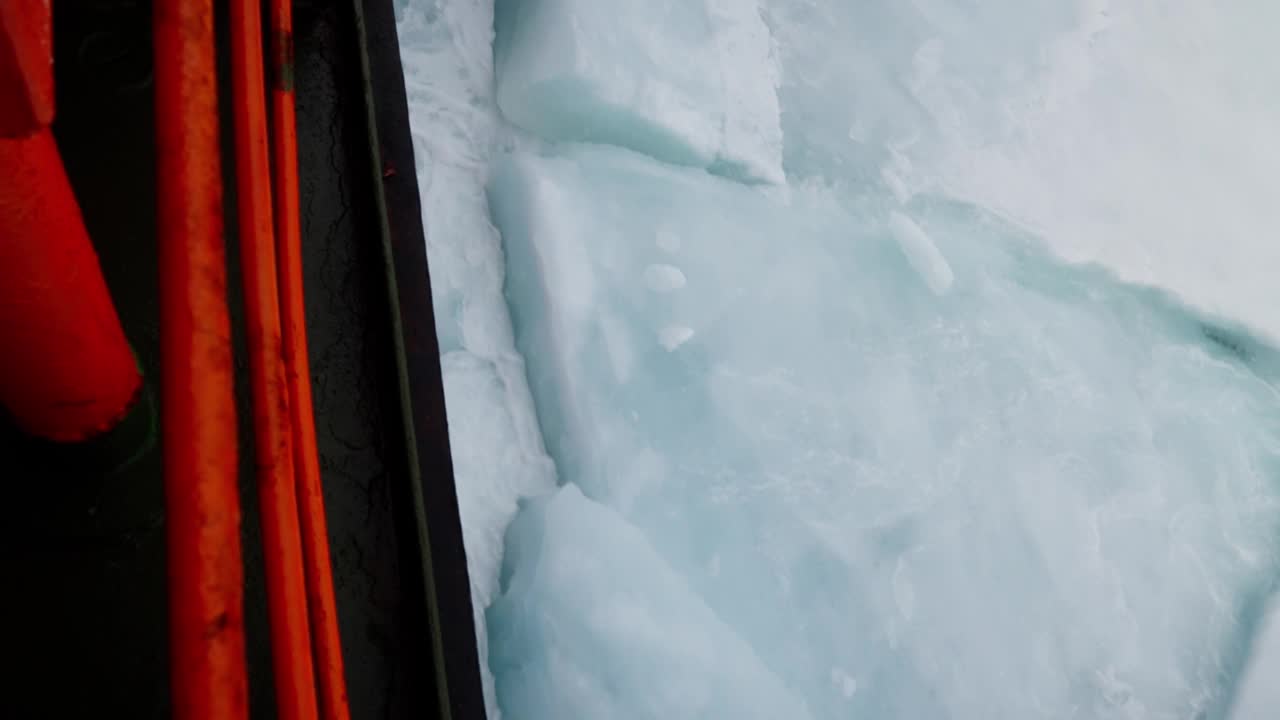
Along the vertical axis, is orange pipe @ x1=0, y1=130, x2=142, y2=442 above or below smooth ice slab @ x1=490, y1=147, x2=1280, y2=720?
above

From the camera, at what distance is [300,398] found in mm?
1061

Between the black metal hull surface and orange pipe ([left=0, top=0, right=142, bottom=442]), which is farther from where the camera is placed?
the black metal hull surface

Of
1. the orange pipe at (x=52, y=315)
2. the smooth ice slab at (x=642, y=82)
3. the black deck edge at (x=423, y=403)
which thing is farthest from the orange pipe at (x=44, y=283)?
the smooth ice slab at (x=642, y=82)

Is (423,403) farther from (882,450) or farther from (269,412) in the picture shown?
(882,450)

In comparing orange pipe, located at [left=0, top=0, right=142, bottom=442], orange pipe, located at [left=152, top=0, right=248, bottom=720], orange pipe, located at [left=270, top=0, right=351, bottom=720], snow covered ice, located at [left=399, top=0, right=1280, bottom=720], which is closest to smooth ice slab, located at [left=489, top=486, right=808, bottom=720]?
snow covered ice, located at [left=399, top=0, right=1280, bottom=720]

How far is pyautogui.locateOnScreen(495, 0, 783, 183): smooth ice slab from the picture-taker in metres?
2.79

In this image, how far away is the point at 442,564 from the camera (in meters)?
1.54

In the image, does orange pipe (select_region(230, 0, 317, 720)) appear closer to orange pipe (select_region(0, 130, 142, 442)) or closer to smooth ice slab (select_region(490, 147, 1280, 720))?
orange pipe (select_region(0, 130, 142, 442))

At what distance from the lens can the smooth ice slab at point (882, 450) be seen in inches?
89.9

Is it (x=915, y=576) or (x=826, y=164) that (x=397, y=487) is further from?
(x=826, y=164)

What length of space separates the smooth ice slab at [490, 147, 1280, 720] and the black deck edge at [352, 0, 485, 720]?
1.56 ft

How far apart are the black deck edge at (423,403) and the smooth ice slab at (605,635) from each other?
0.44m

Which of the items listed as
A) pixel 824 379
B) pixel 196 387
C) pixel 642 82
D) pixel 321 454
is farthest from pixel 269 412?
pixel 642 82

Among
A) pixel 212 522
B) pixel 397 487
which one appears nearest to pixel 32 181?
pixel 212 522
